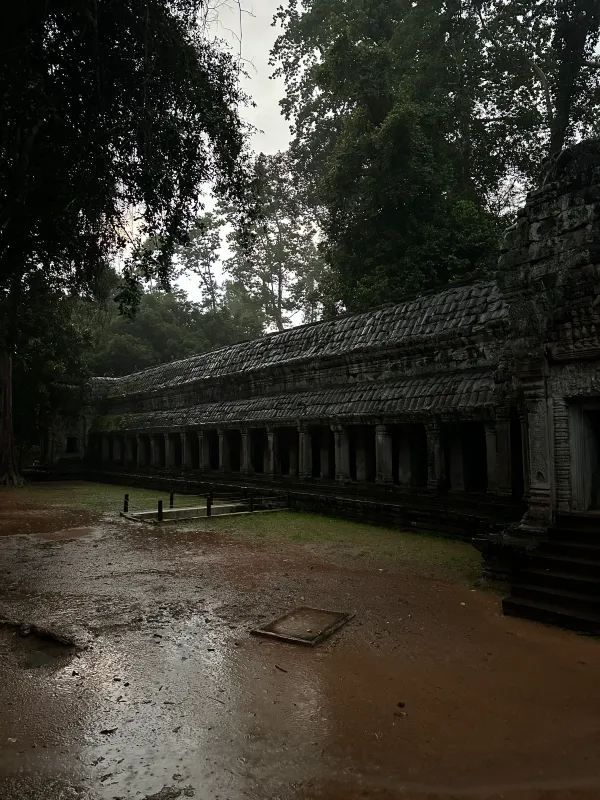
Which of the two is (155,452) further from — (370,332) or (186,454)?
(370,332)

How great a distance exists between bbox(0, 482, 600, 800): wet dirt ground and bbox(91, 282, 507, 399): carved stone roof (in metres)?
6.38

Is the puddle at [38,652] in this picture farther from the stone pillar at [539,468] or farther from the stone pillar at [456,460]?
the stone pillar at [456,460]

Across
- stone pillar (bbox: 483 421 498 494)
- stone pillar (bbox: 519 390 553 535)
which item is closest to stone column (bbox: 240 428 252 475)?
stone pillar (bbox: 483 421 498 494)

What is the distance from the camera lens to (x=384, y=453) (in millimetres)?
12750

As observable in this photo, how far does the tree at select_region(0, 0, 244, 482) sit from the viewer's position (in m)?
6.93

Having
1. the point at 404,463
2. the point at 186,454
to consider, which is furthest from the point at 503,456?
the point at 186,454

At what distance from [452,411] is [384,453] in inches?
94.6

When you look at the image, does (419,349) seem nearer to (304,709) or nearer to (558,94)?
(304,709)

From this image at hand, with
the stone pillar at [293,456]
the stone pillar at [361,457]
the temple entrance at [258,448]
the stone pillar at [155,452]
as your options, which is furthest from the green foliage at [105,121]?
the stone pillar at [155,452]

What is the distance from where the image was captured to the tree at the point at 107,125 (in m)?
6.93

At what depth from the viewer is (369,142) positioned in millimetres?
20250

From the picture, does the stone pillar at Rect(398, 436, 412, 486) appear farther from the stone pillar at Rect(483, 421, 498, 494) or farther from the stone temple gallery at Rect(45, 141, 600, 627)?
the stone pillar at Rect(483, 421, 498, 494)

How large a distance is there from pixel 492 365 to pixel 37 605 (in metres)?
9.35

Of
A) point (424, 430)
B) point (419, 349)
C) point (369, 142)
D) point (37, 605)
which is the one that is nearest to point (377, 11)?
point (369, 142)
